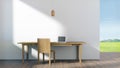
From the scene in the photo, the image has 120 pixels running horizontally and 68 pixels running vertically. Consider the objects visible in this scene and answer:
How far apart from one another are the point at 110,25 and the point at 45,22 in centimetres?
385

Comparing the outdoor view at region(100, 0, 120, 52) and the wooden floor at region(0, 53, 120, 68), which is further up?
the outdoor view at region(100, 0, 120, 52)

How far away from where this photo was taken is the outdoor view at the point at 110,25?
41.2 feet

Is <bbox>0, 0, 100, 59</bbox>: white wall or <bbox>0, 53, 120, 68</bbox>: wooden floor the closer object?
<bbox>0, 53, 120, 68</bbox>: wooden floor

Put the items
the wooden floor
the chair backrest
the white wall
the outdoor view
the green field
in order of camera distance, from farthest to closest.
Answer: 1. the green field
2. the outdoor view
3. the white wall
4. the chair backrest
5. the wooden floor

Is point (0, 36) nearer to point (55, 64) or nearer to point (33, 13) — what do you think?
point (33, 13)

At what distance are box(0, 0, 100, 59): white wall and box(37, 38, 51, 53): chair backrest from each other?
3.03 feet

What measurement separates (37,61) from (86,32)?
1886 mm

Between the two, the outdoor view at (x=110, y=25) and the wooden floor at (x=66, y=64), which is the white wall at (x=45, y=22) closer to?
the wooden floor at (x=66, y=64)

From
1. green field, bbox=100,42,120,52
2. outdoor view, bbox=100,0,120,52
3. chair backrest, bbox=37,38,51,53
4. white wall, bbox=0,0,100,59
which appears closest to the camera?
chair backrest, bbox=37,38,51,53

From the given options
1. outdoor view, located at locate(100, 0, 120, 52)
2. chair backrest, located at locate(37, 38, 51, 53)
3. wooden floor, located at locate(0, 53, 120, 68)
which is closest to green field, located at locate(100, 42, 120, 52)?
outdoor view, located at locate(100, 0, 120, 52)

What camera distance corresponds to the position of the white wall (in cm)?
981

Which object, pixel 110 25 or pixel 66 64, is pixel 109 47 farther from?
pixel 66 64

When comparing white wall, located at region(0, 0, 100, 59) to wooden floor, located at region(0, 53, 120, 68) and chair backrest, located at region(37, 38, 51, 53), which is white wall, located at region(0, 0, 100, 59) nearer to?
wooden floor, located at region(0, 53, 120, 68)

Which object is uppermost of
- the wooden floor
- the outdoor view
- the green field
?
the outdoor view
